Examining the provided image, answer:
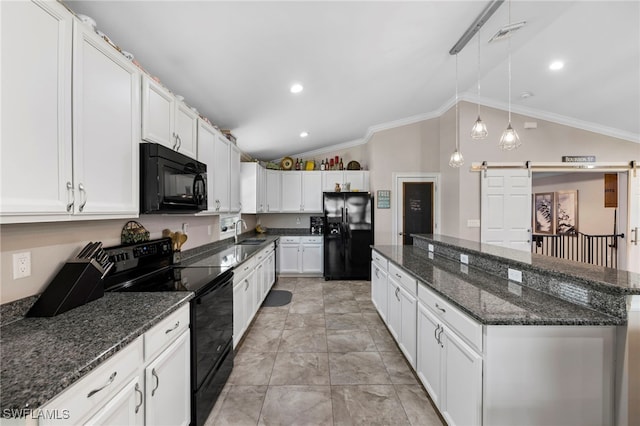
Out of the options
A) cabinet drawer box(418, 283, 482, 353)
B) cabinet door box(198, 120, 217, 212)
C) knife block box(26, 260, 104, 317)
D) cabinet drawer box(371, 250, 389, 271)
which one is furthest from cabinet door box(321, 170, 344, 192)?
knife block box(26, 260, 104, 317)

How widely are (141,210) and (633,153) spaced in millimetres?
6979

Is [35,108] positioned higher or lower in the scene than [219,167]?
lower

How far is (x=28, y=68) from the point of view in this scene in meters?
1.00

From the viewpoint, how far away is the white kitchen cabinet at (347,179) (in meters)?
5.50

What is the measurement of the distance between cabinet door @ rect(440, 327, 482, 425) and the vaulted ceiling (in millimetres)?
2367

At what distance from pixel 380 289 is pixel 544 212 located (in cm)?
657

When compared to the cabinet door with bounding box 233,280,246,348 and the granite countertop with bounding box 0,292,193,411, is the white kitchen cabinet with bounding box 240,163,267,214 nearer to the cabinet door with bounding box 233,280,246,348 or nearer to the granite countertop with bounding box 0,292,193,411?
the cabinet door with bounding box 233,280,246,348

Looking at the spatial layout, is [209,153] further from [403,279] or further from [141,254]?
[403,279]

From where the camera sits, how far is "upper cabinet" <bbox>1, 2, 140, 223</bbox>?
0.96 meters

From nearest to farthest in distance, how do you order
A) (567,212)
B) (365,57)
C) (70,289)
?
(70,289), (365,57), (567,212)

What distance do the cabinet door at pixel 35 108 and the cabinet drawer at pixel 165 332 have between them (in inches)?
26.3

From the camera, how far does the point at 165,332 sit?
4.26 ft

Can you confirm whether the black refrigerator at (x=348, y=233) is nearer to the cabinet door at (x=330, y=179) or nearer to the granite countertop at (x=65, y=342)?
the cabinet door at (x=330, y=179)

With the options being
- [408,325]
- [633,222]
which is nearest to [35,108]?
[408,325]
